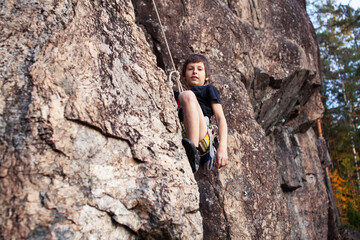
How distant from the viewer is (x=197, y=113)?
9.81ft

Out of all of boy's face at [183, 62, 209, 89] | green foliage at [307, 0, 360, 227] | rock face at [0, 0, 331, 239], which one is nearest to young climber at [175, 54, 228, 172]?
boy's face at [183, 62, 209, 89]

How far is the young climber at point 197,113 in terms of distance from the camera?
295 centimetres

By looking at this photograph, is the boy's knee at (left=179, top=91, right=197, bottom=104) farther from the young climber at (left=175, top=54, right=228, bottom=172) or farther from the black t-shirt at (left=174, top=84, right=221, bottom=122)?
the black t-shirt at (left=174, top=84, right=221, bottom=122)

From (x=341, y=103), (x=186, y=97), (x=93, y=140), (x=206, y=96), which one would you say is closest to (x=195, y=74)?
(x=206, y=96)

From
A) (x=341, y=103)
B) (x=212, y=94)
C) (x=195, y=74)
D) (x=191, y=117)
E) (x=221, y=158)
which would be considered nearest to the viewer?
(x=191, y=117)

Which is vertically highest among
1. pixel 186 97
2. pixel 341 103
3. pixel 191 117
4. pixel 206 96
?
pixel 341 103

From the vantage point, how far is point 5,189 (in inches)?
70.3

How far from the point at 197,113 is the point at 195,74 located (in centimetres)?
93

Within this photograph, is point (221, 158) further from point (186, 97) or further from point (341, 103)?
point (341, 103)

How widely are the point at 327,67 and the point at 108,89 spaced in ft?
61.1

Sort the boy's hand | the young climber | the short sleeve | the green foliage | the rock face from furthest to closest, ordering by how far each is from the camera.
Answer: the green foliage < the short sleeve < the boy's hand < the young climber < the rock face

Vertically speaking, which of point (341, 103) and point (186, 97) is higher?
point (341, 103)

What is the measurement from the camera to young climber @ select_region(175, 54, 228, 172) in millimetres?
2949

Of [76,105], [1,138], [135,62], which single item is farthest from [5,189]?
[135,62]
